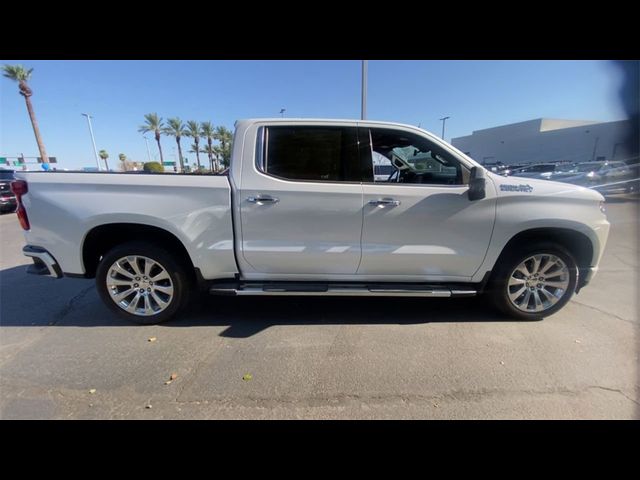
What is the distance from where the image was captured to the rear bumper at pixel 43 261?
290 cm

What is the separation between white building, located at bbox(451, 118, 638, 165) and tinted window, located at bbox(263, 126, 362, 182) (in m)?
34.1

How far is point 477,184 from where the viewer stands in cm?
274

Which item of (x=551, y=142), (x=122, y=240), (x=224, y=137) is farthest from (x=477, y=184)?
(x=551, y=142)

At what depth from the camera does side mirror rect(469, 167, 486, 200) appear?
272 centimetres

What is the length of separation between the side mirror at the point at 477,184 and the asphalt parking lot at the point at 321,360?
54.7 inches

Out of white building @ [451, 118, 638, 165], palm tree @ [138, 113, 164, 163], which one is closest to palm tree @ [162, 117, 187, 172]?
A: palm tree @ [138, 113, 164, 163]

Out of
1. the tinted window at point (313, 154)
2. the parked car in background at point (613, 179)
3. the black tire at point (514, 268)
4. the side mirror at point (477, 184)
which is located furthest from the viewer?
the parked car in background at point (613, 179)

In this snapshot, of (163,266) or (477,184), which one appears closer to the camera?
(477,184)

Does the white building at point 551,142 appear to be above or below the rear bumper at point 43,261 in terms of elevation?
above

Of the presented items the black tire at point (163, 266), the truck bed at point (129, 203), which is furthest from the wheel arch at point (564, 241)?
the black tire at point (163, 266)

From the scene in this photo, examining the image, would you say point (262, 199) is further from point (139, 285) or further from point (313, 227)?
point (139, 285)

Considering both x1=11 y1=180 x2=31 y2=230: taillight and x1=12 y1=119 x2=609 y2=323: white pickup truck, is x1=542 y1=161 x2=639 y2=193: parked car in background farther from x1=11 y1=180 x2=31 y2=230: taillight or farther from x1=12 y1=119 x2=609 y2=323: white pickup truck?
x1=11 y1=180 x2=31 y2=230: taillight

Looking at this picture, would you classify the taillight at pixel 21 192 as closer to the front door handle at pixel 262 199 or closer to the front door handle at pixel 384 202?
the front door handle at pixel 262 199

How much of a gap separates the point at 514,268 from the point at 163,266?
12.1ft
